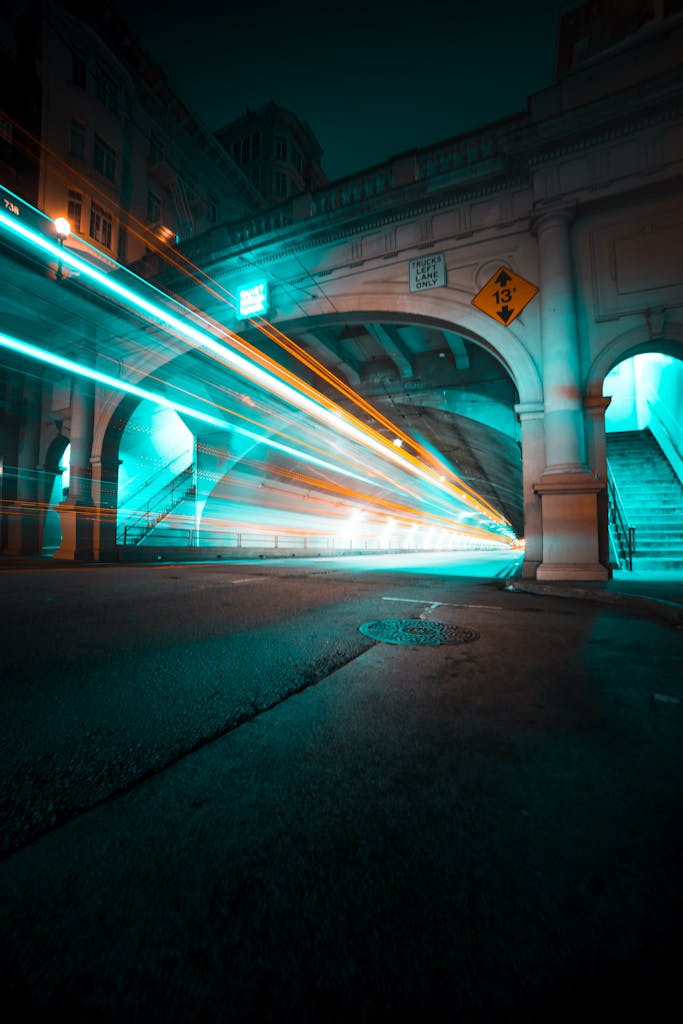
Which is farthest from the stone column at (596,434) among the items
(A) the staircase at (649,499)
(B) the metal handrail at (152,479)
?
(B) the metal handrail at (152,479)

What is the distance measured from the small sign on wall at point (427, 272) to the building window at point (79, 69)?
25761 millimetres

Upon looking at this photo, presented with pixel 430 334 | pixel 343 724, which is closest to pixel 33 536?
pixel 430 334

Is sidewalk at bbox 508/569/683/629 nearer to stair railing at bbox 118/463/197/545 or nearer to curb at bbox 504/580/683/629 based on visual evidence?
curb at bbox 504/580/683/629

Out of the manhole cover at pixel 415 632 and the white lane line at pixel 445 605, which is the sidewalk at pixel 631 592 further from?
the manhole cover at pixel 415 632

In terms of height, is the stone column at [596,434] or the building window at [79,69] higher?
the building window at [79,69]

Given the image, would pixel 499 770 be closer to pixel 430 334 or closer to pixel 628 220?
pixel 628 220

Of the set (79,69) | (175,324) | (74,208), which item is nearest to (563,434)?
(175,324)

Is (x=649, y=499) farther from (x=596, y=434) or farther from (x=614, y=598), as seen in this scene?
(x=614, y=598)

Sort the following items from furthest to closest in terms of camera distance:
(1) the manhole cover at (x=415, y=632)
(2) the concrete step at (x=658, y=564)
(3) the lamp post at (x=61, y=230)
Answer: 1. (3) the lamp post at (x=61, y=230)
2. (2) the concrete step at (x=658, y=564)
3. (1) the manhole cover at (x=415, y=632)

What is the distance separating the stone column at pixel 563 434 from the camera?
8.40 m

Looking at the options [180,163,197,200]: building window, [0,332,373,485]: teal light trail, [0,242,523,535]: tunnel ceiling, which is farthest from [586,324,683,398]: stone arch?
[180,163,197,200]: building window

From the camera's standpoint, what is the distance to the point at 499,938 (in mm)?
927

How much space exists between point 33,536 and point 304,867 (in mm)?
26803

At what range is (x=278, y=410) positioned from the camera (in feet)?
65.1
